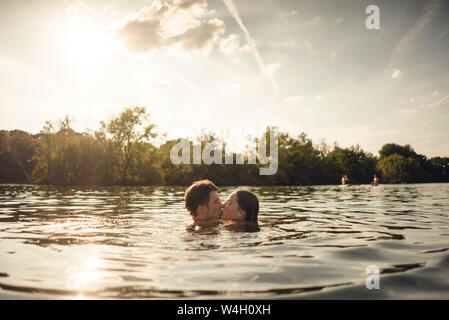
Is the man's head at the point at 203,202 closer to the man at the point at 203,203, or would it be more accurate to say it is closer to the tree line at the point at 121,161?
the man at the point at 203,203

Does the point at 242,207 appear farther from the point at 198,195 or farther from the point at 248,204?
the point at 198,195

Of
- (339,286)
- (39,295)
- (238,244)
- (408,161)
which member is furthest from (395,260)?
(408,161)

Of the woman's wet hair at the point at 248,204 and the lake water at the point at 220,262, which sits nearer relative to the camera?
the lake water at the point at 220,262

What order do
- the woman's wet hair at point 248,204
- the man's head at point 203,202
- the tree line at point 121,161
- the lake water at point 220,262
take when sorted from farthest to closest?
the tree line at point 121,161
the man's head at point 203,202
the woman's wet hair at point 248,204
the lake water at point 220,262

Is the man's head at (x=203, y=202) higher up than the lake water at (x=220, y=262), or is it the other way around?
the man's head at (x=203, y=202)

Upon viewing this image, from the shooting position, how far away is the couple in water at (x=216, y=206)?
23.9ft

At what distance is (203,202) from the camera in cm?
736

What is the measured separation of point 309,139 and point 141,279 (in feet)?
268

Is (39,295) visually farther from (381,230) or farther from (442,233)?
(442,233)

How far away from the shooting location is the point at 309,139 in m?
81.9

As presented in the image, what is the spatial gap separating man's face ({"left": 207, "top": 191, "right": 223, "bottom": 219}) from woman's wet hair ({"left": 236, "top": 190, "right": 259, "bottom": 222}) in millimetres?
471

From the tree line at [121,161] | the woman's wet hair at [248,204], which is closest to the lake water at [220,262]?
the woman's wet hair at [248,204]

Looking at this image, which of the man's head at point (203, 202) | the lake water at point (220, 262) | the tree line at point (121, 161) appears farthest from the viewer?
the tree line at point (121, 161)

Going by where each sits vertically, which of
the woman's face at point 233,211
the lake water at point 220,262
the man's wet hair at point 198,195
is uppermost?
the man's wet hair at point 198,195
